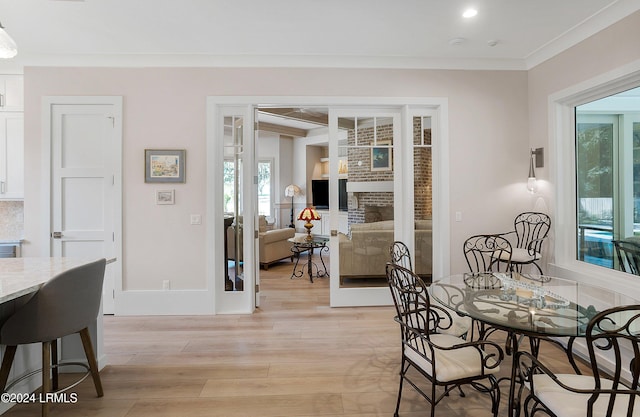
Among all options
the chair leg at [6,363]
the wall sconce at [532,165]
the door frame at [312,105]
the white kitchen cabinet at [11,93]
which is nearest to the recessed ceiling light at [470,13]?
the door frame at [312,105]

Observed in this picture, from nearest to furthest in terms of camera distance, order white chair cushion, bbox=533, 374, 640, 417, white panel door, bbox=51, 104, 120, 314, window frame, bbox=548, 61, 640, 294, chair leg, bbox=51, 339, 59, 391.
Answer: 1. white chair cushion, bbox=533, 374, 640, 417
2. chair leg, bbox=51, 339, 59, 391
3. window frame, bbox=548, 61, 640, 294
4. white panel door, bbox=51, 104, 120, 314

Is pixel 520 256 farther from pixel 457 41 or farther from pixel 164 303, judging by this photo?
pixel 164 303

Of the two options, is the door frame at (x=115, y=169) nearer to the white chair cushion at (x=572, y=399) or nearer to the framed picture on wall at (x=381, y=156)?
the framed picture on wall at (x=381, y=156)

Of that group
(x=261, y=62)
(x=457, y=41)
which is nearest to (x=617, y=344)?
(x=457, y=41)

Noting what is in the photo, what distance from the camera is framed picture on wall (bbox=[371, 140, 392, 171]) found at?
3.82 m

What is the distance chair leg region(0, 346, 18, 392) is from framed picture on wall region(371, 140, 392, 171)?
346 cm

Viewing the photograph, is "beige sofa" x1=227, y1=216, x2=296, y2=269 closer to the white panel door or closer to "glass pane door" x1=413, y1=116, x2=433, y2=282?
the white panel door

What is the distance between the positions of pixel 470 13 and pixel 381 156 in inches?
64.4

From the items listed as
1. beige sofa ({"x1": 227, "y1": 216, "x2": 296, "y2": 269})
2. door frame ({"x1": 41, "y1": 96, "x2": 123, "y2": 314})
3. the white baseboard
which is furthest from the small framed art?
beige sofa ({"x1": 227, "y1": 216, "x2": 296, "y2": 269})

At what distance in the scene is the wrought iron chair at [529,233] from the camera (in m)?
3.46

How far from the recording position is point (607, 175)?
9.84ft

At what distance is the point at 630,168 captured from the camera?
279cm

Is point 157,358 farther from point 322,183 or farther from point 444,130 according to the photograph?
point 322,183

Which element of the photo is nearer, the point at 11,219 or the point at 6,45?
the point at 6,45
